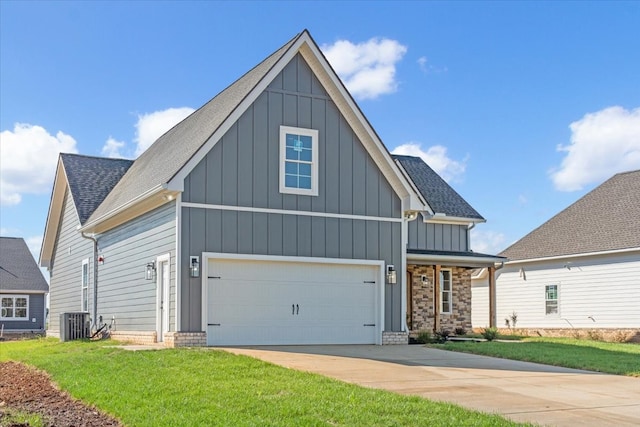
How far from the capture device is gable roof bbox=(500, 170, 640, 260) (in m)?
25.7

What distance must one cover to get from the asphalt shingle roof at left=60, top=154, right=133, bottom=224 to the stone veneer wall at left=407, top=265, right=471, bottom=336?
10.6 metres

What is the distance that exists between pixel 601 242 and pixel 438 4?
12.1 m

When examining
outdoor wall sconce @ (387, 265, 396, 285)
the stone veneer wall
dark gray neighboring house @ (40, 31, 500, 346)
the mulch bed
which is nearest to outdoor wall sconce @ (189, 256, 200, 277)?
dark gray neighboring house @ (40, 31, 500, 346)

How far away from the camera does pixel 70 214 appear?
86.8 feet

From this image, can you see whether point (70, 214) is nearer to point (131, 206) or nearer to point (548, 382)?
point (131, 206)

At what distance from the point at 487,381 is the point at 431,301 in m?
13.8

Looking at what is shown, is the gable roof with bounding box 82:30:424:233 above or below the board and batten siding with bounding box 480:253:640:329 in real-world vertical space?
above

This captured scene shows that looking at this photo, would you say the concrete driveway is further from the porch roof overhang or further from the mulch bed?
the porch roof overhang

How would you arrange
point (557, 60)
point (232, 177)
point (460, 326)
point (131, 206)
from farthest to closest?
point (460, 326)
point (557, 60)
point (131, 206)
point (232, 177)

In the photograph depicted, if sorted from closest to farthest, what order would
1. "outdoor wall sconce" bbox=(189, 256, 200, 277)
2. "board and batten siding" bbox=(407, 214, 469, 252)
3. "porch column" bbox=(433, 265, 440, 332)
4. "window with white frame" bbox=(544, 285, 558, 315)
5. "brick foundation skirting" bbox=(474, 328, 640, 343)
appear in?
"outdoor wall sconce" bbox=(189, 256, 200, 277) < "porch column" bbox=(433, 265, 440, 332) < "brick foundation skirting" bbox=(474, 328, 640, 343) < "board and batten siding" bbox=(407, 214, 469, 252) < "window with white frame" bbox=(544, 285, 558, 315)

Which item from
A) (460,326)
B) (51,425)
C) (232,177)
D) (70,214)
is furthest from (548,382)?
(70,214)

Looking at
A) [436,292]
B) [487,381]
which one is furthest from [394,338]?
[487,381]

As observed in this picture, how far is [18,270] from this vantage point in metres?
40.6

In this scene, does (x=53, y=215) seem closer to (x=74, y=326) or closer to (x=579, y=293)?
(x=74, y=326)
